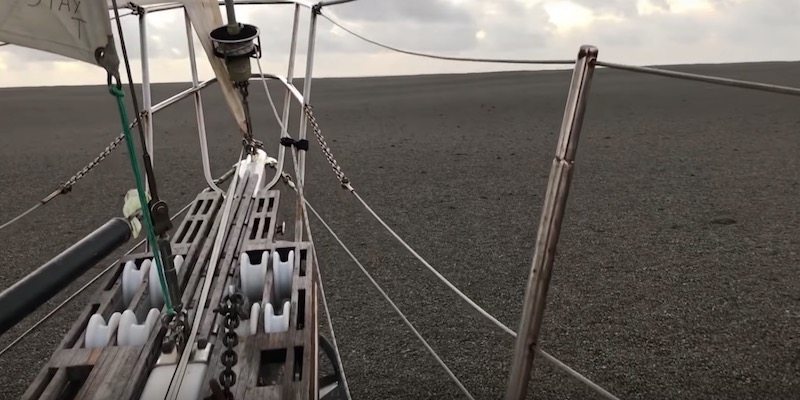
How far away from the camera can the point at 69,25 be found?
1.39m

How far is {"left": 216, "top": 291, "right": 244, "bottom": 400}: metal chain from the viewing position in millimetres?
1543

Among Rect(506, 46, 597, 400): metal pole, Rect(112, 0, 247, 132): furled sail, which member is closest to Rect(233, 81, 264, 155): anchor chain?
Rect(112, 0, 247, 132): furled sail

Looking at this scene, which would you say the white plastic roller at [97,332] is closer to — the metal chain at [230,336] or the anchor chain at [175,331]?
the anchor chain at [175,331]

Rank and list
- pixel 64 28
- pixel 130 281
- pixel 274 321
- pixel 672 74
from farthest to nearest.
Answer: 1. pixel 130 281
2. pixel 274 321
3. pixel 64 28
4. pixel 672 74

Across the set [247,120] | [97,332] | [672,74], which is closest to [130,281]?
[97,332]

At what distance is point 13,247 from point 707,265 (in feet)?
14.6

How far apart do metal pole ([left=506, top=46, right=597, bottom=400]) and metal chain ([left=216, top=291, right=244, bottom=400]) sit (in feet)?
2.16

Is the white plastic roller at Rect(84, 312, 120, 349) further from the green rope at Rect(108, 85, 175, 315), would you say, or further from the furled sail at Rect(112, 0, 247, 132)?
the furled sail at Rect(112, 0, 247, 132)

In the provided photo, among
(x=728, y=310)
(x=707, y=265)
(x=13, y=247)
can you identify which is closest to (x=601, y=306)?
(x=728, y=310)

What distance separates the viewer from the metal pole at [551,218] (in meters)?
1.18

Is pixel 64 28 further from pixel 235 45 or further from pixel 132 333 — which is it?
pixel 235 45

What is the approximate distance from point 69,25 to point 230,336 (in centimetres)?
85

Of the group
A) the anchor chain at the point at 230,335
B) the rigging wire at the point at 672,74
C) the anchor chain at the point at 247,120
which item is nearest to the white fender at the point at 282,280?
the anchor chain at the point at 230,335

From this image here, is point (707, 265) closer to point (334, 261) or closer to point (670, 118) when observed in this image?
point (334, 261)
